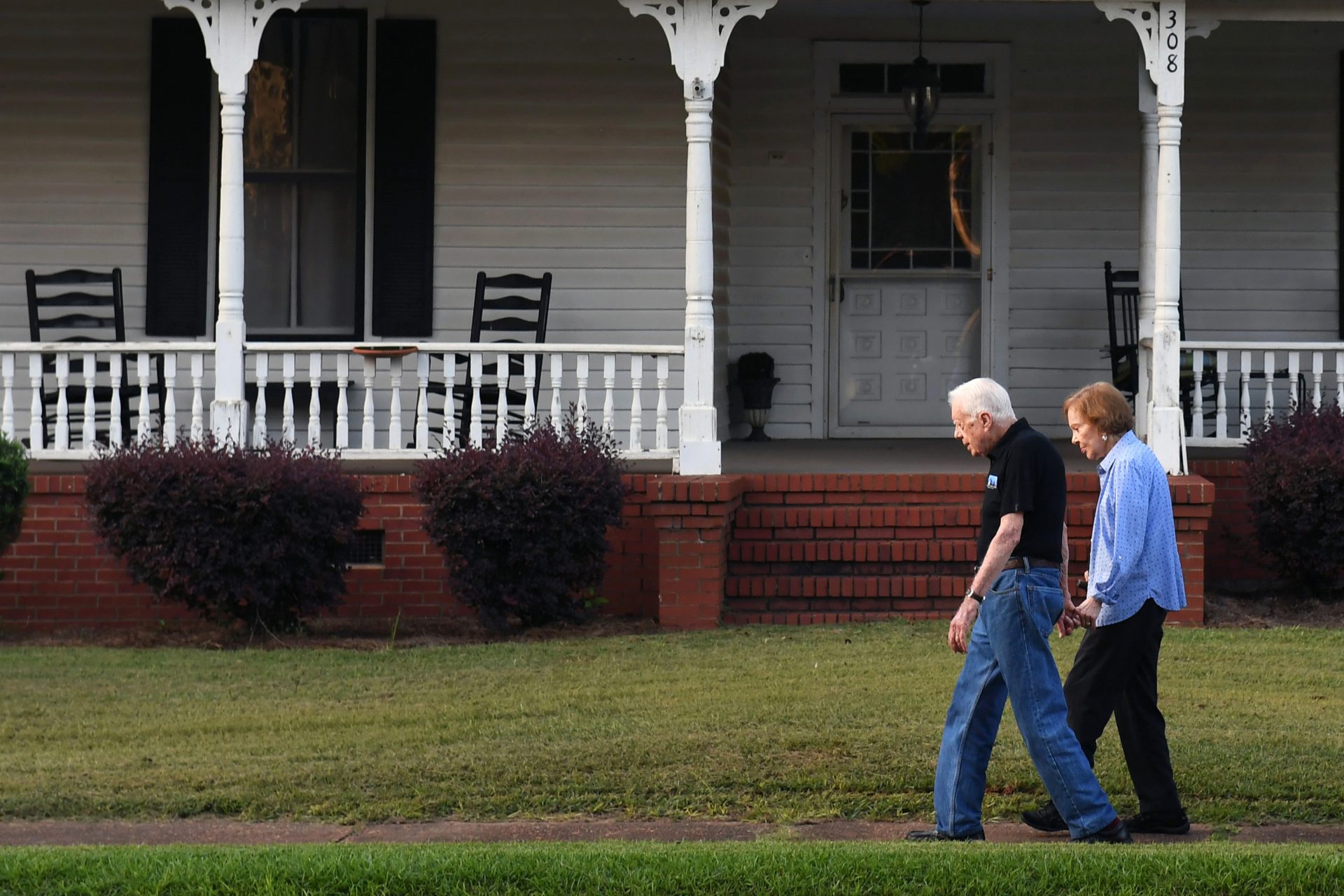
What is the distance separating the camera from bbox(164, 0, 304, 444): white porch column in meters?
9.89

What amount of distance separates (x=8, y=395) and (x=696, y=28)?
180 inches

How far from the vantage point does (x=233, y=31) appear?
9906 millimetres

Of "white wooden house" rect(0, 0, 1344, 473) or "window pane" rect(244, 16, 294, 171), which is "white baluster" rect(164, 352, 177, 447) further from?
"window pane" rect(244, 16, 294, 171)

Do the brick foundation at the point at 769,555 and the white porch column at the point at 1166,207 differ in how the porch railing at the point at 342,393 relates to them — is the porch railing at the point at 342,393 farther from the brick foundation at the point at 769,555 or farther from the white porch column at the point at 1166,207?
the white porch column at the point at 1166,207

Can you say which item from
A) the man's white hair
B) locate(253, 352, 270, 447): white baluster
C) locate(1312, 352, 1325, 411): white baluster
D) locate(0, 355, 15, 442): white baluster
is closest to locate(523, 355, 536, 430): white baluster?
locate(253, 352, 270, 447): white baluster

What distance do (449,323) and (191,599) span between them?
9.83ft

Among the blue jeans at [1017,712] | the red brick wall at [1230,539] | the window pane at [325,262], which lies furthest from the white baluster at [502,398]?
the blue jeans at [1017,712]

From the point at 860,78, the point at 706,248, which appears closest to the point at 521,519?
the point at 706,248

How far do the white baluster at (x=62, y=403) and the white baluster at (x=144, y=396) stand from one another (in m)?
0.42

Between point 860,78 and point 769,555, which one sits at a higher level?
point 860,78

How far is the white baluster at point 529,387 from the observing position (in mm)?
10117

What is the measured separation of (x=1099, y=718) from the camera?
5504mm

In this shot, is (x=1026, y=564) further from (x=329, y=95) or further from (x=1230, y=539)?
(x=329, y=95)

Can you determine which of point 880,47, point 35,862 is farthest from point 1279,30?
point 35,862
